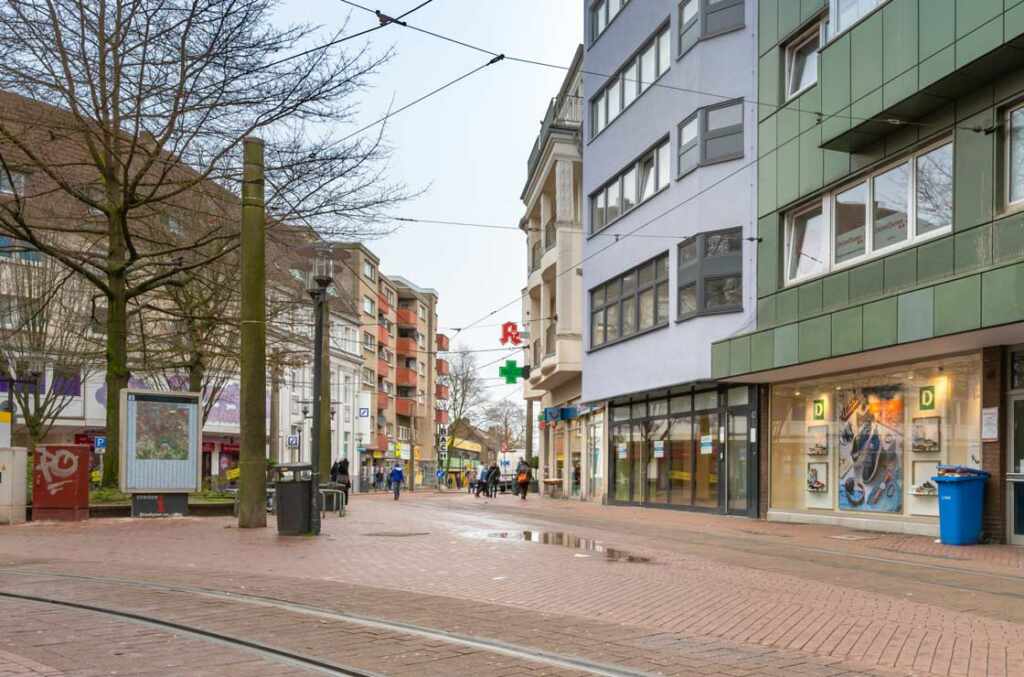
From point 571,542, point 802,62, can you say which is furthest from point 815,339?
point 571,542

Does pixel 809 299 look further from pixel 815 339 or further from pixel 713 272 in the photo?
pixel 713 272

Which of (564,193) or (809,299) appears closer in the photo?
(809,299)

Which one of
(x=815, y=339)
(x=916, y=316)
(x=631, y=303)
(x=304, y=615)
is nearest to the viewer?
(x=304, y=615)

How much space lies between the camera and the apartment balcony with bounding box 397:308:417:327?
10281 centimetres

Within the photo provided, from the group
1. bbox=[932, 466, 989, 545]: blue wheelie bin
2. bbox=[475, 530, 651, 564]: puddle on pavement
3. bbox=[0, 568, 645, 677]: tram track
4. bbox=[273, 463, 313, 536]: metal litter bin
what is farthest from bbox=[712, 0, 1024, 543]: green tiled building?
bbox=[0, 568, 645, 677]: tram track

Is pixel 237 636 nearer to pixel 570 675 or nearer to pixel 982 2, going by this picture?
pixel 570 675

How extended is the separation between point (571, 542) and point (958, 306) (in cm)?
649

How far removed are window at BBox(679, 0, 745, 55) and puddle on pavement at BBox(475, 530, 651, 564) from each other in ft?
42.3

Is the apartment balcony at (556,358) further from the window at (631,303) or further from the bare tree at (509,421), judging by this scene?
the bare tree at (509,421)

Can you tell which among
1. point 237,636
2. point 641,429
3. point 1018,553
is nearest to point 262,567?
point 237,636

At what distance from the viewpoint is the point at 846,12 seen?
748 inches

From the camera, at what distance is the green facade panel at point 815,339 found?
18.9 metres

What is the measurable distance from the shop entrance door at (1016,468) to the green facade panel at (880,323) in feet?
6.61

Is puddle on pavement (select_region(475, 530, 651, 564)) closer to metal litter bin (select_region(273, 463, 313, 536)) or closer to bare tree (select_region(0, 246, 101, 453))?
metal litter bin (select_region(273, 463, 313, 536))
